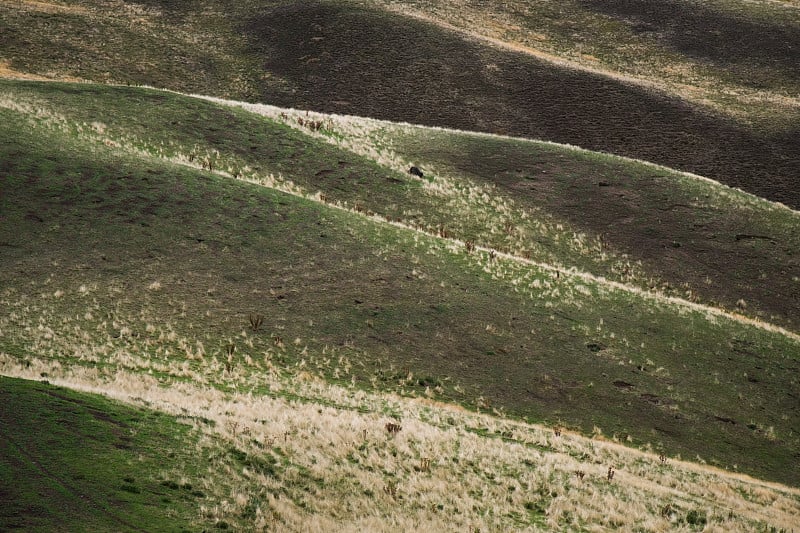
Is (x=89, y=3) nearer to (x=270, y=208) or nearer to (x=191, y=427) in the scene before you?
(x=270, y=208)

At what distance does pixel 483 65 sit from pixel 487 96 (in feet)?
22.8

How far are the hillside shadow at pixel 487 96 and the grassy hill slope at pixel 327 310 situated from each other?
34251mm

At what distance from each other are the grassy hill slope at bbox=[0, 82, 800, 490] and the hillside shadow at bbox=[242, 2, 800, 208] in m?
34.3

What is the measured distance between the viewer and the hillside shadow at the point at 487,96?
71938 millimetres

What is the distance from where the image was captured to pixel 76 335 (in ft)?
86.4

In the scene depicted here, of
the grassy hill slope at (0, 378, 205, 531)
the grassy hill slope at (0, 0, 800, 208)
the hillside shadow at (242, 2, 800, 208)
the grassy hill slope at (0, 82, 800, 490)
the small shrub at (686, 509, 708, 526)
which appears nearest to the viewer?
the grassy hill slope at (0, 378, 205, 531)

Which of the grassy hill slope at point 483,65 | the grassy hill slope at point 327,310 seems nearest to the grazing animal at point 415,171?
the grassy hill slope at point 327,310

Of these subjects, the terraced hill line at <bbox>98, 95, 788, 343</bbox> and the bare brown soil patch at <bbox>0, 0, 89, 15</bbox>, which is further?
the bare brown soil patch at <bbox>0, 0, 89, 15</bbox>

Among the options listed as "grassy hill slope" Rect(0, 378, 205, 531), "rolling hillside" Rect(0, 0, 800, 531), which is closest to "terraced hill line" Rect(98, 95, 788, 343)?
"rolling hillside" Rect(0, 0, 800, 531)

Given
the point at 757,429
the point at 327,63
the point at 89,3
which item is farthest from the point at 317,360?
the point at 89,3

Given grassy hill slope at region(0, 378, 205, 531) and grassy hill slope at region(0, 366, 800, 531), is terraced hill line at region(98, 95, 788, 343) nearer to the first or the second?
grassy hill slope at region(0, 366, 800, 531)

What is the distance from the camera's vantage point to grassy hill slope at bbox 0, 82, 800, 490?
28141mm

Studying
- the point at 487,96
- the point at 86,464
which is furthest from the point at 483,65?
the point at 86,464

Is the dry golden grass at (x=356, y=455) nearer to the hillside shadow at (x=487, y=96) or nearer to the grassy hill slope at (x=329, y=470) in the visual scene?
the grassy hill slope at (x=329, y=470)
